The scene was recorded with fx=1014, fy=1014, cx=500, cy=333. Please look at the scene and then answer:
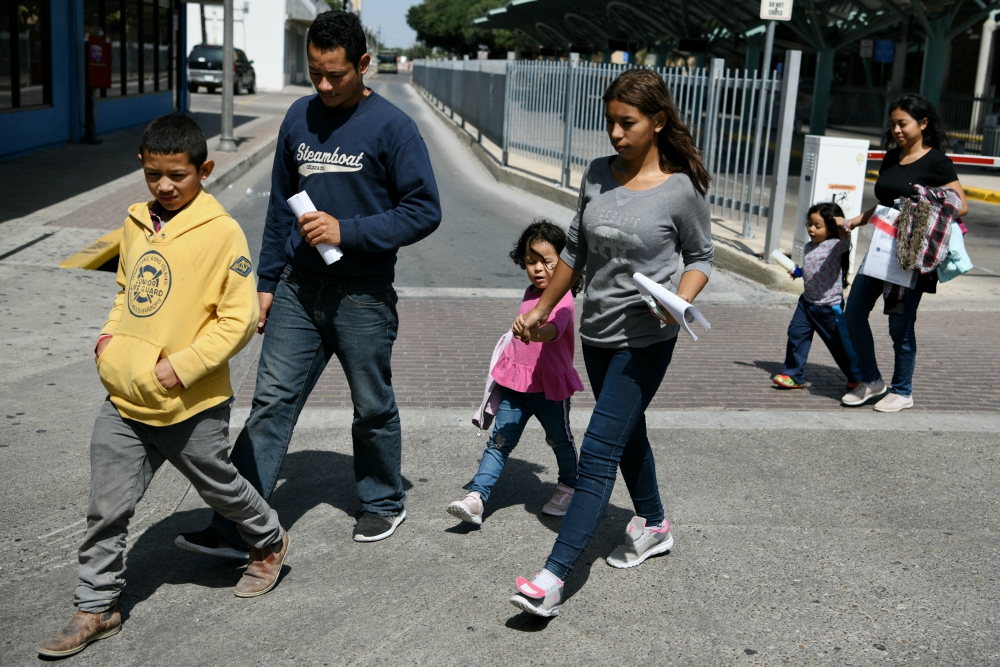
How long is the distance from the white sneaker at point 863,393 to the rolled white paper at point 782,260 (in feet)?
11.3

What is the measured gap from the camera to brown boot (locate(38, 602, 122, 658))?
9.94 feet

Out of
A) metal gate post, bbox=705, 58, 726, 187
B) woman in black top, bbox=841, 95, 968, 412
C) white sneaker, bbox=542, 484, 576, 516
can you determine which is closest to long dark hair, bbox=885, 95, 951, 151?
woman in black top, bbox=841, 95, 968, 412

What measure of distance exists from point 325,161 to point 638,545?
6.01 feet

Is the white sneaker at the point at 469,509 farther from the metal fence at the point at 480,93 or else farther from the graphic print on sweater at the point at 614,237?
the metal fence at the point at 480,93

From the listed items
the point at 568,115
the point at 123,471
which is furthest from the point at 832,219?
the point at 568,115

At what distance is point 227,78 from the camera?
57.5 ft

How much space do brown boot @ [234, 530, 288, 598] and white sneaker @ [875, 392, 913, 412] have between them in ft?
12.9

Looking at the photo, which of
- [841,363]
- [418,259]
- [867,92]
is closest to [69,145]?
[418,259]

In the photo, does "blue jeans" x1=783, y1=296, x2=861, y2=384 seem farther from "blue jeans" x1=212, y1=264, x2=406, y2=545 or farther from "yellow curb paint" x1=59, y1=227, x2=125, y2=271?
"yellow curb paint" x1=59, y1=227, x2=125, y2=271

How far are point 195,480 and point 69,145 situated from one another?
16113 millimetres

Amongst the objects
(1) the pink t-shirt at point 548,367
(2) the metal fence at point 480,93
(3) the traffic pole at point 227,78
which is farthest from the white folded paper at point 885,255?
(2) the metal fence at point 480,93

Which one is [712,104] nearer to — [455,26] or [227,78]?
[227,78]

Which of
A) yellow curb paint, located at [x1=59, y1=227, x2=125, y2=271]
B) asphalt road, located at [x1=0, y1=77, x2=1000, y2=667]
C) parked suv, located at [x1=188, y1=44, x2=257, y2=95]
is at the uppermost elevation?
parked suv, located at [x1=188, y1=44, x2=257, y2=95]

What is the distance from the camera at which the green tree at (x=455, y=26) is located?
360 feet
